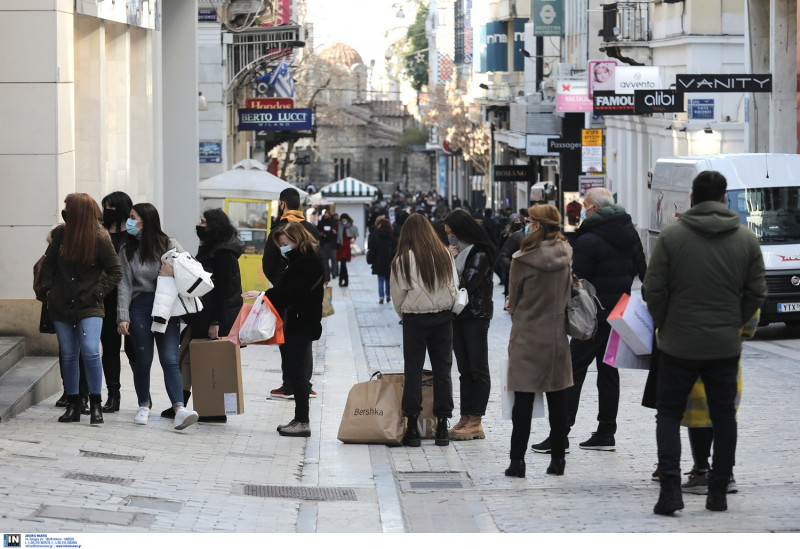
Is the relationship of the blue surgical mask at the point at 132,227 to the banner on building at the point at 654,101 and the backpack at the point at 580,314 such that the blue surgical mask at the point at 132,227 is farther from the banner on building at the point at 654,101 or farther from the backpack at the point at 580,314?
the banner on building at the point at 654,101

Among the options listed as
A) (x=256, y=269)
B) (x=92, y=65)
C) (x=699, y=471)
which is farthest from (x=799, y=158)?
(x=699, y=471)

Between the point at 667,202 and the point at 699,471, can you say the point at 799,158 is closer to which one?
the point at 667,202

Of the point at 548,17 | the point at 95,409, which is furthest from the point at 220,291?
the point at 548,17

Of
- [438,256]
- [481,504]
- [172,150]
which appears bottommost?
[481,504]

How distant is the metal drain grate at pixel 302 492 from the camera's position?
351 inches

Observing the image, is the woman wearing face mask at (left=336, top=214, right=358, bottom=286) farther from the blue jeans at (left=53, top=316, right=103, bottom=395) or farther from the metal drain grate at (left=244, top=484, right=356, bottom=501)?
the metal drain grate at (left=244, top=484, right=356, bottom=501)

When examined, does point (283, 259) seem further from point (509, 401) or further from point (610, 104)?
point (610, 104)

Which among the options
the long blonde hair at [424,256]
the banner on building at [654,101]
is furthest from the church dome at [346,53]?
the long blonde hair at [424,256]

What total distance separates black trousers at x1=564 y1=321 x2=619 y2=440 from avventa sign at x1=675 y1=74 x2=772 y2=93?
16.6 m

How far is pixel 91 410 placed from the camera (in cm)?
1094

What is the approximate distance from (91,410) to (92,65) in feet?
21.9

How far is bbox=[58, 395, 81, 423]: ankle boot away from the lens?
433 inches

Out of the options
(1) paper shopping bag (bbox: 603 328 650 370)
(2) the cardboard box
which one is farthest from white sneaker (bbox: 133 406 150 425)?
(1) paper shopping bag (bbox: 603 328 650 370)

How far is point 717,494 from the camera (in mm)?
7828
